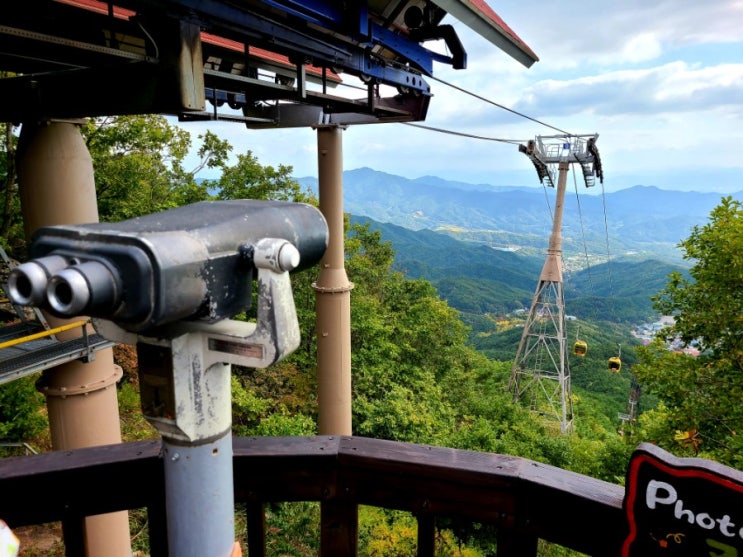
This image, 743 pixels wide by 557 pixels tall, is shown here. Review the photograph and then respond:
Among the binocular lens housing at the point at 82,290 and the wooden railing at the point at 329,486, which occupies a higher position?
the binocular lens housing at the point at 82,290

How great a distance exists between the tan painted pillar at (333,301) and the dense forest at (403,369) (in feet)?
8.58

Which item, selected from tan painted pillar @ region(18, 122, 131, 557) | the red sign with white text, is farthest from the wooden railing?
tan painted pillar @ region(18, 122, 131, 557)

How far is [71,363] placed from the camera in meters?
3.14

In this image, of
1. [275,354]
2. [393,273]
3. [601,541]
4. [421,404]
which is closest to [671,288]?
[421,404]

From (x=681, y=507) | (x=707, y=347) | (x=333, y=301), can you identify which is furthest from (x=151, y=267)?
(x=707, y=347)

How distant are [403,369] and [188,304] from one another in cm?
1523

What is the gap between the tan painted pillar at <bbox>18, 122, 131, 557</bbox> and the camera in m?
2.71

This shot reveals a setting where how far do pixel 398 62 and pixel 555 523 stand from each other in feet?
11.8

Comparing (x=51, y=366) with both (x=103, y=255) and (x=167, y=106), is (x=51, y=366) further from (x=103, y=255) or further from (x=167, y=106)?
(x=103, y=255)

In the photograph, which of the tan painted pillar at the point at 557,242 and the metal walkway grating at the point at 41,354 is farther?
the tan painted pillar at the point at 557,242

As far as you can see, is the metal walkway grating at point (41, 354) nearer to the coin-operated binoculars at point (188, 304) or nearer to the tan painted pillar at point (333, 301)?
the coin-operated binoculars at point (188, 304)

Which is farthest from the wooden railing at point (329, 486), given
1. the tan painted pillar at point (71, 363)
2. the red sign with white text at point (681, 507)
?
the tan painted pillar at point (71, 363)

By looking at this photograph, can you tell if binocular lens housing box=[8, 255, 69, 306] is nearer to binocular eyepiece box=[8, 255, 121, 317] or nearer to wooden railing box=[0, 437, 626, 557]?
binocular eyepiece box=[8, 255, 121, 317]

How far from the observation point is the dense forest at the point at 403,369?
7859 millimetres
